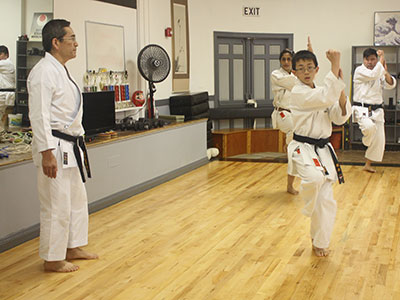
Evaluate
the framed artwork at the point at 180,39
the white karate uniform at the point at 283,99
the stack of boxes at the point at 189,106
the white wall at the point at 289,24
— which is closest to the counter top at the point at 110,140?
the stack of boxes at the point at 189,106

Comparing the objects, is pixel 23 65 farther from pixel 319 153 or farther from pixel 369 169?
pixel 369 169

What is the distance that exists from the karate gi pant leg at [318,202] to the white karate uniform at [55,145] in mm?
1556

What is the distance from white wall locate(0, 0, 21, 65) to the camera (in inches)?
187

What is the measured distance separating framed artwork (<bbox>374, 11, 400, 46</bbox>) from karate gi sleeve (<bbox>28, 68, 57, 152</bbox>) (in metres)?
7.23

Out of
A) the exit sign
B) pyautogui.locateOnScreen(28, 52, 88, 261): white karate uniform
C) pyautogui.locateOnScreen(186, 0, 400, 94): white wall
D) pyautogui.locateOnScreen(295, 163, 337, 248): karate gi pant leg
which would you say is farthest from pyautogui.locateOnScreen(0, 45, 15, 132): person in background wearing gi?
the exit sign

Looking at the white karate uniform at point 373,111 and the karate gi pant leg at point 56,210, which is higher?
the white karate uniform at point 373,111

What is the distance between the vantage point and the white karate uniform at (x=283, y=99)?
5.93 metres

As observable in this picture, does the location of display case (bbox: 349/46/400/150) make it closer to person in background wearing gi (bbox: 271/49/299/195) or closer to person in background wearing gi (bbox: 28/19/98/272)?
person in background wearing gi (bbox: 271/49/299/195)

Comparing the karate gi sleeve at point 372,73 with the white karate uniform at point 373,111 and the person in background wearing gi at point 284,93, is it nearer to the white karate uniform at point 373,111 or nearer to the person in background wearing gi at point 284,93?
the white karate uniform at point 373,111

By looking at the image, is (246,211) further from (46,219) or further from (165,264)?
(46,219)

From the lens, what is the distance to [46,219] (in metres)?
3.63

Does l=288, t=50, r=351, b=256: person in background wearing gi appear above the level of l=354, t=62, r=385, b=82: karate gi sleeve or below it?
below

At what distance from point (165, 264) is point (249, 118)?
603 cm

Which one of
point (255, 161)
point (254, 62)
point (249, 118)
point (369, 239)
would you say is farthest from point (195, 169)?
point (369, 239)
